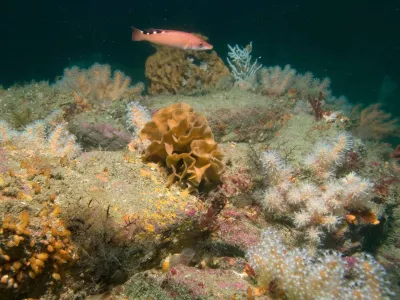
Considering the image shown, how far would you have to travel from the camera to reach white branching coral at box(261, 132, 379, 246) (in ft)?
11.5

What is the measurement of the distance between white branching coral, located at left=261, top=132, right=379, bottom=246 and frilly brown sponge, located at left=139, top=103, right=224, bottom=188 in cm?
83

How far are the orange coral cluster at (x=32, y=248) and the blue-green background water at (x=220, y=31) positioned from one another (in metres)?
24.0

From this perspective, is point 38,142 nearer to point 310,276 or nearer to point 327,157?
point 310,276

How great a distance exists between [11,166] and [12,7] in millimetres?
31055

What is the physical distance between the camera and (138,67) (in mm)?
23062

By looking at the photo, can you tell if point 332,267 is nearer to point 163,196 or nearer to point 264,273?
point 264,273

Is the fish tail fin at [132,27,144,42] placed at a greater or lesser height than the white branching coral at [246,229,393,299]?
greater

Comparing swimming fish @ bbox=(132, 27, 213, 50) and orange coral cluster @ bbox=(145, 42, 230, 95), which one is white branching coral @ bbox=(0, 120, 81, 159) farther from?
orange coral cluster @ bbox=(145, 42, 230, 95)

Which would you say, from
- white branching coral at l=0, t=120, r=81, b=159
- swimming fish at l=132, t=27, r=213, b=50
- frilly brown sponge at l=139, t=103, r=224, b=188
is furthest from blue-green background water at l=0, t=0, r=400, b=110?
frilly brown sponge at l=139, t=103, r=224, b=188

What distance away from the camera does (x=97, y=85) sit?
662 cm

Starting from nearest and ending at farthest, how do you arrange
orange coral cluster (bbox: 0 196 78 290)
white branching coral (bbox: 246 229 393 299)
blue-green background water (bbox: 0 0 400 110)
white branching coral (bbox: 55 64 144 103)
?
orange coral cluster (bbox: 0 196 78 290), white branching coral (bbox: 246 229 393 299), white branching coral (bbox: 55 64 144 103), blue-green background water (bbox: 0 0 400 110)

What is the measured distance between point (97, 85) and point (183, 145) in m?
4.36

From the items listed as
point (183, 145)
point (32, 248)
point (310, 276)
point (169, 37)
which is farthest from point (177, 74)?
point (32, 248)

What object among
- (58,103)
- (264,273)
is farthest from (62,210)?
(58,103)
